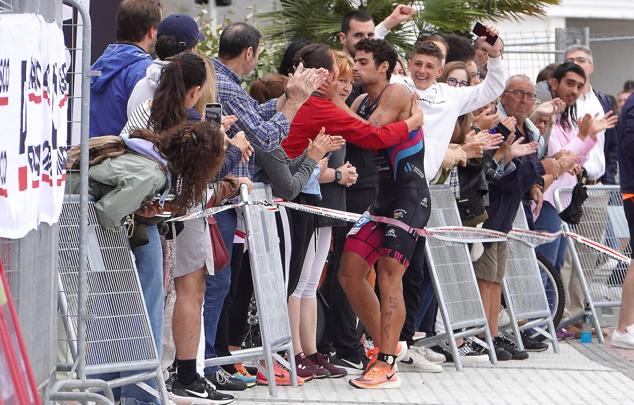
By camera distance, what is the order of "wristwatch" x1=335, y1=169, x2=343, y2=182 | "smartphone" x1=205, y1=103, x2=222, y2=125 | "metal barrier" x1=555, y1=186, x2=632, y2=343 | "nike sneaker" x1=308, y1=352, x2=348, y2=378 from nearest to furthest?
1. "smartphone" x1=205, y1=103, x2=222, y2=125
2. "wristwatch" x1=335, y1=169, x2=343, y2=182
3. "nike sneaker" x1=308, y1=352, x2=348, y2=378
4. "metal barrier" x1=555, y1=186, x2=632, y2=343

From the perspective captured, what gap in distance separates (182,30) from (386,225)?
1.94 metres

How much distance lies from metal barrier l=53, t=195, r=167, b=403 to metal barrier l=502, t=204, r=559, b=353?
4654 mm

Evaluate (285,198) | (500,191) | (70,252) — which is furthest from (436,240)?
(70,252)

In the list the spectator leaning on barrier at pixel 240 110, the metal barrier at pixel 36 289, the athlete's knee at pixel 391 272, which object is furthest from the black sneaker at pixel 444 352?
the metal barrier at pixel 36 289

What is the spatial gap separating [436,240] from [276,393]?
2318 mm

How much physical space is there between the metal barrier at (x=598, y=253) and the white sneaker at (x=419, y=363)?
8.93ft

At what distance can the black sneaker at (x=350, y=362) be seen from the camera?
9008 millimetres

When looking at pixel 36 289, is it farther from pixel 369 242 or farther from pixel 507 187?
pixel 507 187

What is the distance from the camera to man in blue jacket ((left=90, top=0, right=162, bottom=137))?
24.2 ft

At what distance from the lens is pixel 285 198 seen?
812 cm

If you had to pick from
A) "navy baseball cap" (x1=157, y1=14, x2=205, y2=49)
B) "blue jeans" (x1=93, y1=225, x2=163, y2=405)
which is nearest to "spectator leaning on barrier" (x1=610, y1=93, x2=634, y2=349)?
"navy baseball cap" (x1=157, y1=14, x2=205, y2=49)

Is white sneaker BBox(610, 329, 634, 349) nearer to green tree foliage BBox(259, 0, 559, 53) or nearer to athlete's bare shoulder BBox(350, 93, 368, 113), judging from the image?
athlete's bare shoulder BBox(350, 93, 368, 113)

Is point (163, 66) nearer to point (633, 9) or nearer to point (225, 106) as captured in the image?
point (225, 106)

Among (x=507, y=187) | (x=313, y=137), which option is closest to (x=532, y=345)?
(x=507, y=187)
